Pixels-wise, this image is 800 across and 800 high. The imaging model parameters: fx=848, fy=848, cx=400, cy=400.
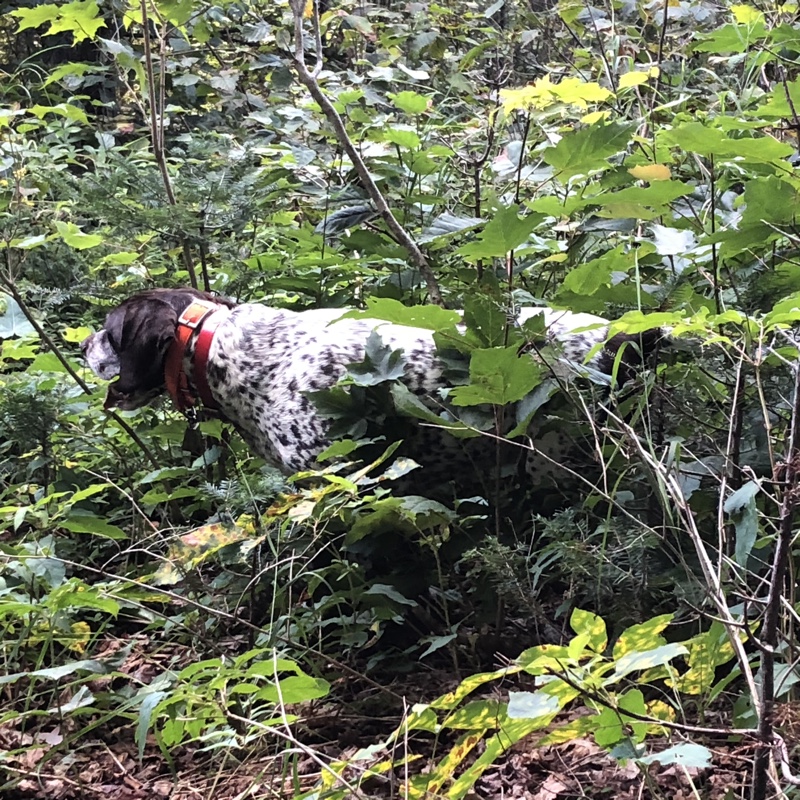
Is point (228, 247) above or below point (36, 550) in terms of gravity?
above

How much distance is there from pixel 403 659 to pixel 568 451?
0.89 m

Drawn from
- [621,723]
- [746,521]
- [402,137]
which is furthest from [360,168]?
[621,723]

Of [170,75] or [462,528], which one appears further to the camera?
[170,75]

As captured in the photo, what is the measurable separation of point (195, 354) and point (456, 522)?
57.3 inches

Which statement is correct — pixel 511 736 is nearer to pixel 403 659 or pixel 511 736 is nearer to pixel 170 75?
pixel 403 659

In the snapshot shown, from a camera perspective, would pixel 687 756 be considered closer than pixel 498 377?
Yes

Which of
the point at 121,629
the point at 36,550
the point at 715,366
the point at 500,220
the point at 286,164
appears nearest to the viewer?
the point at 500,220

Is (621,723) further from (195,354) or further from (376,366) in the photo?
(195,354)

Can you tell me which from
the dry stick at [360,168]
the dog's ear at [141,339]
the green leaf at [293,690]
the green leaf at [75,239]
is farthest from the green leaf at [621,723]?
the green leaf at [75,239]

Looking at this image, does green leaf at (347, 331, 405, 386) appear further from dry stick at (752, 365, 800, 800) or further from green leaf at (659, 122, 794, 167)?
dry stick at (752, 365, 800, 800)

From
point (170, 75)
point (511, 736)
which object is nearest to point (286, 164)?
point (511, 736)

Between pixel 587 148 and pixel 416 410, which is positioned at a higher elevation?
pixel 587 148

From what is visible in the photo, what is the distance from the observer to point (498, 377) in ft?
6.83

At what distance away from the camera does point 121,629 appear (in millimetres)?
3340
